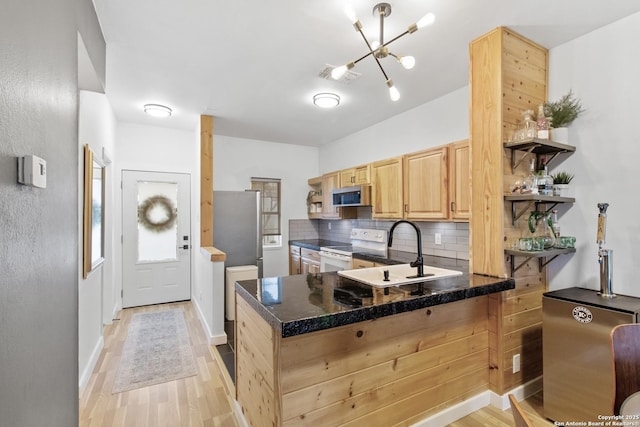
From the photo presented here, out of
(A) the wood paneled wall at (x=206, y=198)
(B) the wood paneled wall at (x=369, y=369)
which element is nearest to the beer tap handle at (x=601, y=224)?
(B) the wood paneled wall at (x=369, y=369)

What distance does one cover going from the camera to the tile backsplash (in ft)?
10.8

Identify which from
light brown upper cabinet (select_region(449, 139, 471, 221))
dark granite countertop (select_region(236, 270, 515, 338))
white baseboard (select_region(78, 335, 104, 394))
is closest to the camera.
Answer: dark granite countertop (select_region(236, 270, 515, 338))

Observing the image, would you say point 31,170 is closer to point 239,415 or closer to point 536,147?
point 239,415

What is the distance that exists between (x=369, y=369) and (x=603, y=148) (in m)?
2.18

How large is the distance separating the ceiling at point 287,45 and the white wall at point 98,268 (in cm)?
33

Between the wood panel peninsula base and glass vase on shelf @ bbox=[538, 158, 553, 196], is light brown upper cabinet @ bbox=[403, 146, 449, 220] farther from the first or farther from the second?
the wood panel peninsula base

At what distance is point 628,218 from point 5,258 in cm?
311

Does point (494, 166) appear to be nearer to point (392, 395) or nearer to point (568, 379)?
point (568, 379)

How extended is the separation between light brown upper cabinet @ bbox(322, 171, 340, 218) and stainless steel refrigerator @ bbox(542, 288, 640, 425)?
3.05 m

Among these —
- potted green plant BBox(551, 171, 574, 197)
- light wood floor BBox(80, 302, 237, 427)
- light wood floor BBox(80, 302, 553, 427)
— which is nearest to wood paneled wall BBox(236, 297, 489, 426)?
light wood floor BBox(80, 302, 553, 427)

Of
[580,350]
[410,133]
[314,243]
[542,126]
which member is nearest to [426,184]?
[410,133]

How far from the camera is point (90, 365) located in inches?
105

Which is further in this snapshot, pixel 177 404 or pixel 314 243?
pixel 314 243

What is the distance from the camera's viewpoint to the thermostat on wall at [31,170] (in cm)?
95
